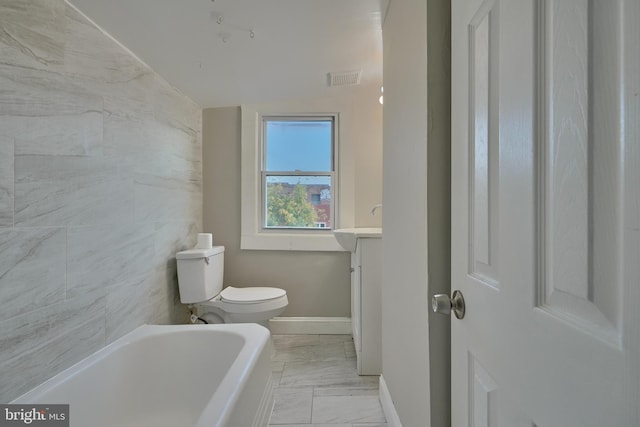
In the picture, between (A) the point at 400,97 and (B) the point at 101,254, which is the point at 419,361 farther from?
(B) the point at 101,254

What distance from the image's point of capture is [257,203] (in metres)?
2.79

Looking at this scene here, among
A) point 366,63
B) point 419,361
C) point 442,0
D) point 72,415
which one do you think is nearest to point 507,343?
point 419,361

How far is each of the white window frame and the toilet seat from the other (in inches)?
16.7

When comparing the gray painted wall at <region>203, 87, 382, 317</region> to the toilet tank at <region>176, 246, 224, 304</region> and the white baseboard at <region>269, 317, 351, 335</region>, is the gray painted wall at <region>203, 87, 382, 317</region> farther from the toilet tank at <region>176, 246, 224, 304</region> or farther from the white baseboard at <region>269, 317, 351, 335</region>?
the toilet tank at <region>176, 246, 224, 304</region>

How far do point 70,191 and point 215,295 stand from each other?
51.8 inches

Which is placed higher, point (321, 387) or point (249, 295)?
point (249, 295)

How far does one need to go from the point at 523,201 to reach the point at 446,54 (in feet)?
2.17

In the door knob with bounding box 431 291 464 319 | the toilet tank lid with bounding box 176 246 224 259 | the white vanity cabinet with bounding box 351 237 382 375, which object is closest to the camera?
the door knob with bounding box 431 291 464 319

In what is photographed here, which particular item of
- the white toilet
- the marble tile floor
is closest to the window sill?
the white toilet

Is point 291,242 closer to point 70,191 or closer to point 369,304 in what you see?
point 369,304

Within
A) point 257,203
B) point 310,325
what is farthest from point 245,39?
point 310,325

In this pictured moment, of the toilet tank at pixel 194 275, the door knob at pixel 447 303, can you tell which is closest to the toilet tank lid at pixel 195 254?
the toilet tank at pixel 194 275

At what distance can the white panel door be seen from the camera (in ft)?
1.06

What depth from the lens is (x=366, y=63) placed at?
2174 millimetres
